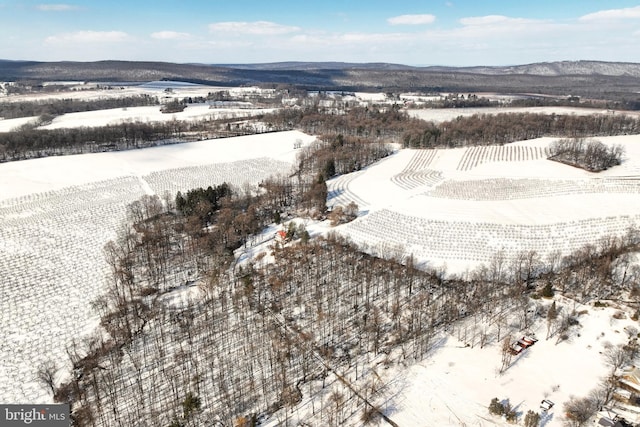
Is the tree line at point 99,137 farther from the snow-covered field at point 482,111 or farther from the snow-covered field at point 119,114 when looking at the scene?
the snow-covered field at point 482,111

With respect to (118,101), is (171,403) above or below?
below

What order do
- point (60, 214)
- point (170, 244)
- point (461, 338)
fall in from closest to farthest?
point (461, 338), point (170, 244), point (60, 214)

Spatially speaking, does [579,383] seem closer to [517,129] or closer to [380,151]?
[380,151]

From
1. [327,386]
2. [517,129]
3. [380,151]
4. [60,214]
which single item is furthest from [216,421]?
[517,129]

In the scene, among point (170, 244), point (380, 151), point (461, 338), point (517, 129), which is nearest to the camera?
point (461, 338)

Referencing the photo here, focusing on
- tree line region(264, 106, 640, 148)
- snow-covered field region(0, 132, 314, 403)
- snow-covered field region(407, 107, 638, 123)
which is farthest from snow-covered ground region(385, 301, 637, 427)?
snow-covered field region(407, 107, 638, 123)

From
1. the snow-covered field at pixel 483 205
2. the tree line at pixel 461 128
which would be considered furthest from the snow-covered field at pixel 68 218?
the snow-covered field at pixel 483 205
